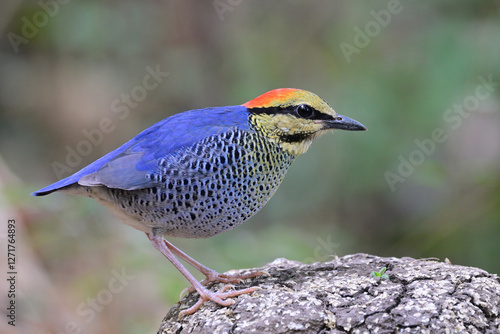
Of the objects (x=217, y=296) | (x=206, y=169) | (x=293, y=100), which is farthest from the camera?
(x=293, y=100)

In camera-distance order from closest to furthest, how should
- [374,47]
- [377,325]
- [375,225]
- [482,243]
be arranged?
[377,325], [482,243], [374,47], [375,225]

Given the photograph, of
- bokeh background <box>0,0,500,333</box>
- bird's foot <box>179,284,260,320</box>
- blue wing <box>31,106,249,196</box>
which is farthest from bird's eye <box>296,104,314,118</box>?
bokeh background <box>0,0,500,333</box>

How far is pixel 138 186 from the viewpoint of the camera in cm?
443

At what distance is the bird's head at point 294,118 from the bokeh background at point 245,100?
2498mm

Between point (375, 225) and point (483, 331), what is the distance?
6053mm

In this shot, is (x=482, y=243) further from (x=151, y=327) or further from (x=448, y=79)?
(x=151, y=327)

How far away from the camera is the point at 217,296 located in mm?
4160

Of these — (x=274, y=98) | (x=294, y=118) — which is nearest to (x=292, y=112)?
(x=294, y=118)

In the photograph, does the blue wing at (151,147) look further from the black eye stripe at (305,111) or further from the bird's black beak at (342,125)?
the bird's black beak at (342,125)

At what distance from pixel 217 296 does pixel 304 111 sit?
5.09 ft

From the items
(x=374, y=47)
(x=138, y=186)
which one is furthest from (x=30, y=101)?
(x=138, y=186)

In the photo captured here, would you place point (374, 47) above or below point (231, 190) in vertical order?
above

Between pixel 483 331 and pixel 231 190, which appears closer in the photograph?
A: pixel 483 331

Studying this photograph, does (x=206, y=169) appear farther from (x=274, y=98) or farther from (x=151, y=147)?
(x=274, y=98)
